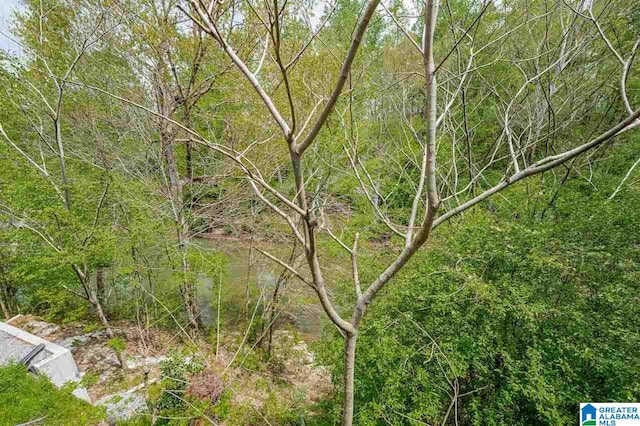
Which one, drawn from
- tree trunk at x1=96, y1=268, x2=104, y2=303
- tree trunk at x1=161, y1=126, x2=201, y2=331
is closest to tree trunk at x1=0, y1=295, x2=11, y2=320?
tree trunk at x1=96, y1=268, x2=104, y2=303


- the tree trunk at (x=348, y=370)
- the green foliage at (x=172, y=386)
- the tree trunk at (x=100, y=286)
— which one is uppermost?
the tree trunk at (x=348, y=370)

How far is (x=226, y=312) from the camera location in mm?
7992

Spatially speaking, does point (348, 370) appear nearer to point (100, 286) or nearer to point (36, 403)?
point (36, 403)

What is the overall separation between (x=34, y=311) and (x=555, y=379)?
10567 mm

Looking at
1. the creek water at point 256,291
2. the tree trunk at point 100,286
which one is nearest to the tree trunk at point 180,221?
the creek water at point 256,291

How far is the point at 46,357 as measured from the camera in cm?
457

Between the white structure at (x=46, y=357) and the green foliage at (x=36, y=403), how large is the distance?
359 mm

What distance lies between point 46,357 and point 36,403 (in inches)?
50.2

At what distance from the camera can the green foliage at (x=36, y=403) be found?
340cm

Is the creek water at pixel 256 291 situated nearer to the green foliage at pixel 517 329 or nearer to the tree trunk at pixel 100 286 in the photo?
the tree trunk at pixel 100 286

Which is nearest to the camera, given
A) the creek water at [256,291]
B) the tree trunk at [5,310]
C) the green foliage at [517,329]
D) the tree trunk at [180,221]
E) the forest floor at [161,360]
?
the green foliage at [517,329]

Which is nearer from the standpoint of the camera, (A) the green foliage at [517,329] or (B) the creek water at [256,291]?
(A) the green foliage at [517,329]

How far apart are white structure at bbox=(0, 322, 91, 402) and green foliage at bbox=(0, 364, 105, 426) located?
359 mm

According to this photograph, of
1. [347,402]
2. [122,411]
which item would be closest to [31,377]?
[122,411]
